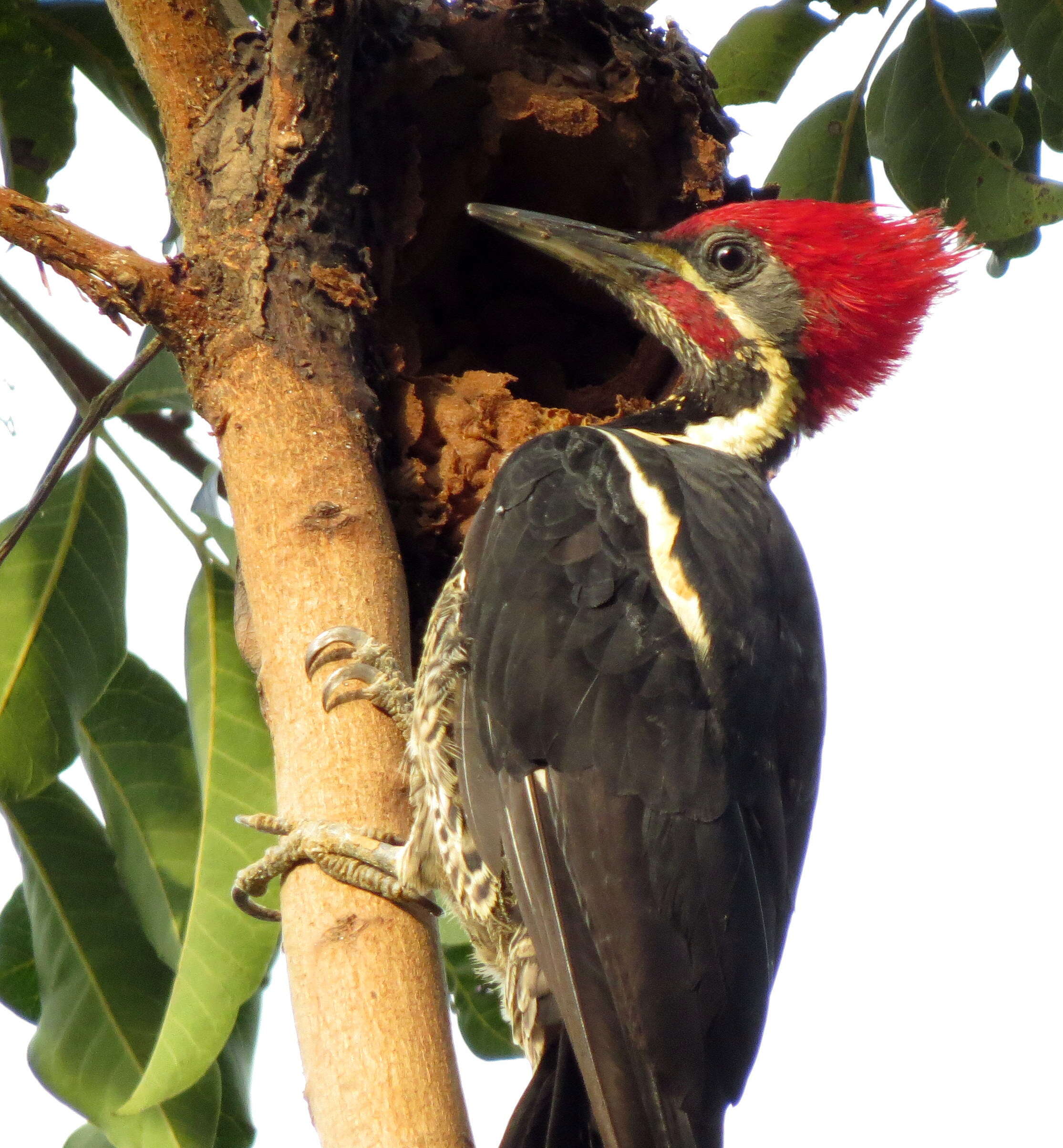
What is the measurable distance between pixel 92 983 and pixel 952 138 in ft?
8.22

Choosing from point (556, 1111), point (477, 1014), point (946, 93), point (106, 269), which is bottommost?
point (556, 1111)

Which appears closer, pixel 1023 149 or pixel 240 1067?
pixel 240 1067

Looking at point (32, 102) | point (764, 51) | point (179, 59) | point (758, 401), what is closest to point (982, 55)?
point (764, 51)

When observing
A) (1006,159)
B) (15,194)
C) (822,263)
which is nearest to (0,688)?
(15,194)

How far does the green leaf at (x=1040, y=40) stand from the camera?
9.76 ft

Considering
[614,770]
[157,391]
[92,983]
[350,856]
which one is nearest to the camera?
[350,856]

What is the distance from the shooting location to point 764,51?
11.6 feet

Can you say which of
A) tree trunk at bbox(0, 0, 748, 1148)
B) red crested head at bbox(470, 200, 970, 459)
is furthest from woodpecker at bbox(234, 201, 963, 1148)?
red crested head at bbox(470, 200, 970, 459)

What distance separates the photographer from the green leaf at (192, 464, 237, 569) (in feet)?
9.83

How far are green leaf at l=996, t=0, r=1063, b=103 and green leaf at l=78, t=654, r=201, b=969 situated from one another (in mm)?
2197

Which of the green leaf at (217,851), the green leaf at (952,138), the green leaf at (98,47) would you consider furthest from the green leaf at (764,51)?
the green leaf at (217,851)

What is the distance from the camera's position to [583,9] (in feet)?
11.5

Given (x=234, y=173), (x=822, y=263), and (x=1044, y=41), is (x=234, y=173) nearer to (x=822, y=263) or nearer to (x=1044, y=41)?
(x=822, y=263)

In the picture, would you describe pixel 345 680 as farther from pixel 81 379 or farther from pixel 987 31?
pixel 987 31
